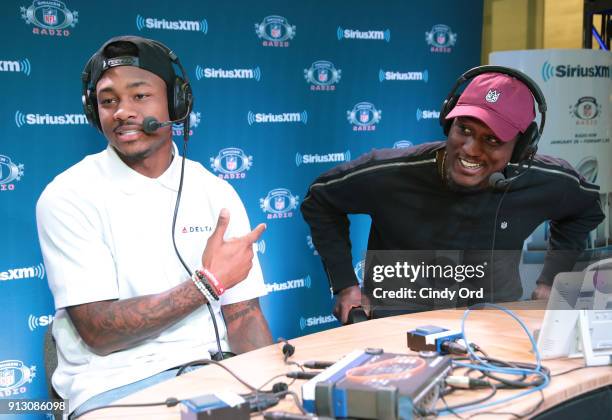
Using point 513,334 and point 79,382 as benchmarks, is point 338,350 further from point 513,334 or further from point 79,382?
point 79,382

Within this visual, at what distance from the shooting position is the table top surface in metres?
1.46

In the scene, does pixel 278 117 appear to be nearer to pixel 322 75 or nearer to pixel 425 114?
pixel 322 75

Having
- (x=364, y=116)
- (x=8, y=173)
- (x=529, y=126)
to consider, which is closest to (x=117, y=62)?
(x=8, y=173)

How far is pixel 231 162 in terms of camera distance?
13.1 feet

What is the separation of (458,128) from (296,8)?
6.39 ft

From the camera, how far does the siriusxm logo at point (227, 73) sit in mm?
3820

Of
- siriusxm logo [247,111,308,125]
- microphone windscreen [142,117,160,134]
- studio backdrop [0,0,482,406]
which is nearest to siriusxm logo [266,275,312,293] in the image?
studio backdrop [0,0,482,406]

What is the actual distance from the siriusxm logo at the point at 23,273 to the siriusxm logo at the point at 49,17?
113cm

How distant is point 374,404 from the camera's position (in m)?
1.25

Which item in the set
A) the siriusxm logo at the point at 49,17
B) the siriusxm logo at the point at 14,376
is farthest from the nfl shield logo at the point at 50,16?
the siriusxm logo at the point at 14,376

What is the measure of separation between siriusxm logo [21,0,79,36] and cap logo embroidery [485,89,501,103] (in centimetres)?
207

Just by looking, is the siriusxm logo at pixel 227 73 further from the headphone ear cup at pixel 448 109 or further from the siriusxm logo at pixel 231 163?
the headphone ear cup at pixel 448 109

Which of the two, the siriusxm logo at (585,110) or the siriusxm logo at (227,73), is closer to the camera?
the siriusxm logo at (227,73)

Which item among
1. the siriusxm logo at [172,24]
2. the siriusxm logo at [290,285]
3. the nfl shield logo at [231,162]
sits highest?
the siriusxm logo at [172,24]
